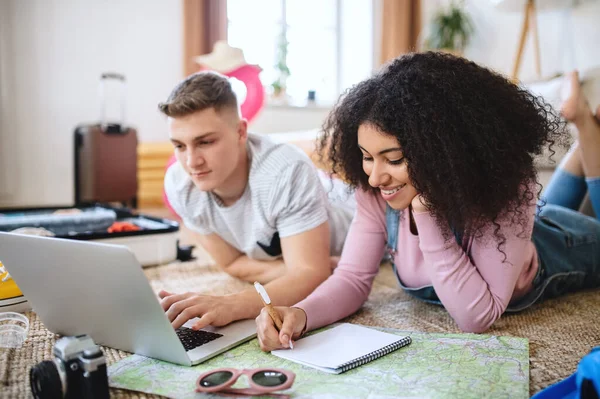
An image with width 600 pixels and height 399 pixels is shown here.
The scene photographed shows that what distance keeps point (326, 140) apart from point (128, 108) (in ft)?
10.1

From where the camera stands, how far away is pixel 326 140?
1.17 m

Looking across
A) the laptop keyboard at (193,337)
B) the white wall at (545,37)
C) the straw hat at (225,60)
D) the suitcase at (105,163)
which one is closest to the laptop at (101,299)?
the laptop keyboard at (193,337)

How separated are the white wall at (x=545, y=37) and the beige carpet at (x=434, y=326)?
2.08 metres

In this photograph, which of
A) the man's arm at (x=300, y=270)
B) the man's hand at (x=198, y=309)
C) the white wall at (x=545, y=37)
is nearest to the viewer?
the man's hand at (x=198, y=309)

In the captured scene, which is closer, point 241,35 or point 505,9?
point 505,9

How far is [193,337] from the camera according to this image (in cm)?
95

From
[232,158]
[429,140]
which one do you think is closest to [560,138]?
[429,140]

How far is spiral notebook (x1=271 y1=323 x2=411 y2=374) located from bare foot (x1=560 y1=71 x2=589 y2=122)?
102 centimetres

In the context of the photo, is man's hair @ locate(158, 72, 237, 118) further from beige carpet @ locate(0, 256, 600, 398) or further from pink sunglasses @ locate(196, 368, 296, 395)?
pink sunglasses @ locate(196, 368, 296, 395)

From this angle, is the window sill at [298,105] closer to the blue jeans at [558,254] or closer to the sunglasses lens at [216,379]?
the blue jeans at [558,254]

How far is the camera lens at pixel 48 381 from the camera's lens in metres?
0.69

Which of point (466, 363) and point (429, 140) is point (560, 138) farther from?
point (466, 363)

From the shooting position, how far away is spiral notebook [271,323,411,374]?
2.76 ft

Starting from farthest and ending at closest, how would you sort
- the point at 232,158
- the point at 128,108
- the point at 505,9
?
the point at 128,108
the point at 505,9
the point at 232,158
